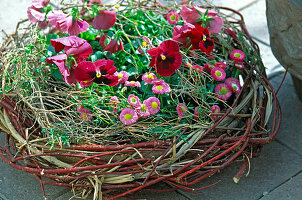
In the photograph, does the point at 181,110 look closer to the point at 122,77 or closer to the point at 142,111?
the point at 142,111

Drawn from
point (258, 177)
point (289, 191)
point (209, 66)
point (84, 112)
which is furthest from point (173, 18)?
point (289, 191)

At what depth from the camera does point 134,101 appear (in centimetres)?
159

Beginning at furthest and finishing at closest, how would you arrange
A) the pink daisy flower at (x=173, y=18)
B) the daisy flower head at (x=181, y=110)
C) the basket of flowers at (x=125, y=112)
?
the pink daisy flower at (x=173, y=18) → the daisy flower head at (x=181, y=110) → the basket of flowers at (x=125, y=112)

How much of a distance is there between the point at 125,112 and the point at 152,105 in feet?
0.37

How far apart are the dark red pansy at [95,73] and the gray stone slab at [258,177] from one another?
1.80ft

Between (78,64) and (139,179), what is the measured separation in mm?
484

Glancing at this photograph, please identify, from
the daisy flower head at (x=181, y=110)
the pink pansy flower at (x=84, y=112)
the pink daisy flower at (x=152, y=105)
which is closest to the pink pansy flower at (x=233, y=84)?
the daisy flower head at (x=181, y=110)

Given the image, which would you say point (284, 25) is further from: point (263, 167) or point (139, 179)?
point (139, 179)

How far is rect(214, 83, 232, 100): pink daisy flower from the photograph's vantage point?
1.74 meters

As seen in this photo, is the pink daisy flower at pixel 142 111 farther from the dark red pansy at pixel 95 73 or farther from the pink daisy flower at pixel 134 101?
the dark red pansy at pixel 95 73

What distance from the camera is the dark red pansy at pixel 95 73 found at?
1.52m

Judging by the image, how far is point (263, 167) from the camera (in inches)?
70.5

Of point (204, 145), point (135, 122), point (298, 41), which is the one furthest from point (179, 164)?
point (298, 41)

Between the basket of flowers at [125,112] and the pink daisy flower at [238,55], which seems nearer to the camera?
the basket of flowers at [125,112]
